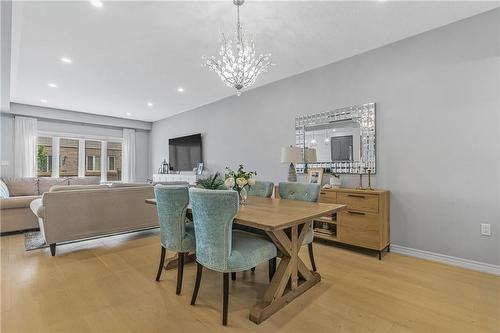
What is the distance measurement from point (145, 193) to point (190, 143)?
2679mm

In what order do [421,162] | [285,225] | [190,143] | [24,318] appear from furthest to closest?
[190,143] → [421,162] → [24,318] → [285,225]

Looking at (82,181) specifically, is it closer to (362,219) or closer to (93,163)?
(93,163)

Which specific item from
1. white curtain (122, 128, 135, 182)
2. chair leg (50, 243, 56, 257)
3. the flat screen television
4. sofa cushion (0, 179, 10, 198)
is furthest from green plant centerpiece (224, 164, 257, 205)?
white curtain (122, 128, 135, 182)

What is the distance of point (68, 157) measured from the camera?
6977 mm

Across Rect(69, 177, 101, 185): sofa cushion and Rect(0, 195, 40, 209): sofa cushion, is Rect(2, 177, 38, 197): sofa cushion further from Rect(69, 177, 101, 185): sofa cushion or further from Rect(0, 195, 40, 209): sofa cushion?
Rect(0, 195, 40, 209): sofa cushion

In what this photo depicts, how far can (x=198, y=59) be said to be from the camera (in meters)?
3.59

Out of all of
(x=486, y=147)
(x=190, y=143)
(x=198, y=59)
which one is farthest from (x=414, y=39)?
Result: (x=190, y=143)

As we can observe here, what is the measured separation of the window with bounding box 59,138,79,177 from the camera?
685cm

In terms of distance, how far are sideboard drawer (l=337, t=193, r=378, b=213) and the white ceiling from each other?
1919 mm

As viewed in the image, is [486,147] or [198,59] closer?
[486,147]

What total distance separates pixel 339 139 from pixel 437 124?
115 cm

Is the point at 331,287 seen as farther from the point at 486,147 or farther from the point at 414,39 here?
the point at 414,39

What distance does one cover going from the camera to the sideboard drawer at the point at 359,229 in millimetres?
2939

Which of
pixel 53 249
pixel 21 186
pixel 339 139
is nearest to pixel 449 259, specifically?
pixel 339 139
